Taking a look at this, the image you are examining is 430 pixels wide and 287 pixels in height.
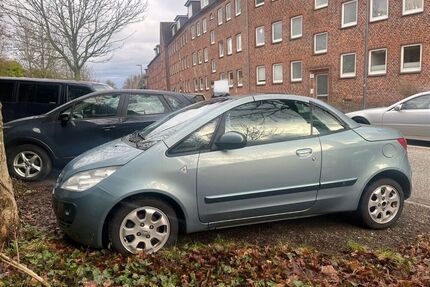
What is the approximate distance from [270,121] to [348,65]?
70.9 ft

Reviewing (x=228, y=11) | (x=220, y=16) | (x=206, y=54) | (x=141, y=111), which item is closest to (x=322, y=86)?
(x=228, y=11)

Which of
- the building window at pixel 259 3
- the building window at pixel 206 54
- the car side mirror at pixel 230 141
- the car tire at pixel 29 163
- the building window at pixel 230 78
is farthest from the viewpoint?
the building window at pixel 206 54

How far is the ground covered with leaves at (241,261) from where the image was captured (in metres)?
2.92

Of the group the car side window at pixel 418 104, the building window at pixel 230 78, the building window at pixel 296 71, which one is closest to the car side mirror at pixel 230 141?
the car side window at pixel 418 104

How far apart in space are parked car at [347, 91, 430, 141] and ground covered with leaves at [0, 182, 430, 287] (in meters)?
6.76

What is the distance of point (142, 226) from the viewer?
3.60 meters

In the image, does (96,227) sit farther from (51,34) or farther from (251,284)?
(51,34)

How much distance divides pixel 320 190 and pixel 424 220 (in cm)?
153

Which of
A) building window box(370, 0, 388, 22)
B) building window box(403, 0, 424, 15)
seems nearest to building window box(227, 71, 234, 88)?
building window box(370, 0, 388, 22)

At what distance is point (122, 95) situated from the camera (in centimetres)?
711

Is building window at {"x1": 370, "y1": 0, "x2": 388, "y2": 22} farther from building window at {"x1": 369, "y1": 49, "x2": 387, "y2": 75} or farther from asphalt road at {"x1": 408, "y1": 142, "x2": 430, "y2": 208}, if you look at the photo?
asphalt road at {"x1": 408, "y1": 142, "x2": 430, "y2": 208}

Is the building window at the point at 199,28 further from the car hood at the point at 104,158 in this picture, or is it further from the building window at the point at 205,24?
the car hood at the point at 104,158

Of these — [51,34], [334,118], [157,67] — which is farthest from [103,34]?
[157,67]

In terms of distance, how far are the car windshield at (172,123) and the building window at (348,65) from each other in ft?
68.5
